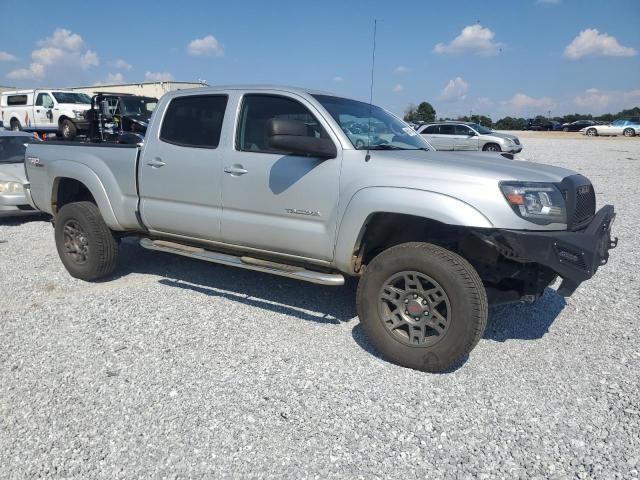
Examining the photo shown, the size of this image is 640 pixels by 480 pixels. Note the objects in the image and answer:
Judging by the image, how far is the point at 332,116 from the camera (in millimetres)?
3971

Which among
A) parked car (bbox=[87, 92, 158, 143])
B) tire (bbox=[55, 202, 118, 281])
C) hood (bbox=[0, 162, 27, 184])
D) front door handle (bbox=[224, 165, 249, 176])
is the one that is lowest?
tire (bbox=[55, 202, 118, 281])

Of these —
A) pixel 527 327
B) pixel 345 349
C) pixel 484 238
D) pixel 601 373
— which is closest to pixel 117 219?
pixel 345 349

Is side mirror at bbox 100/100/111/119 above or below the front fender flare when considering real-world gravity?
above

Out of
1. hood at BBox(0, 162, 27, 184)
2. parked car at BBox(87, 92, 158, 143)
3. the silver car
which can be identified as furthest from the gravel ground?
the silver car

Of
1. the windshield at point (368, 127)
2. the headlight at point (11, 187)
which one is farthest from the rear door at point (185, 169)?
the headlight at point (11, 187)

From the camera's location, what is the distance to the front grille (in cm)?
347

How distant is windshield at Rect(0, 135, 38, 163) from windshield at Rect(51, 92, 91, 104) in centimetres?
1180

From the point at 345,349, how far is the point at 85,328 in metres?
2.14

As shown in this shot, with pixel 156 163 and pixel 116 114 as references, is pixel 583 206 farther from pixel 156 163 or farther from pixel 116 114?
pixel 116 114

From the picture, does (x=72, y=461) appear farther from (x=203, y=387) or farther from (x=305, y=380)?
(x=305, y=380)

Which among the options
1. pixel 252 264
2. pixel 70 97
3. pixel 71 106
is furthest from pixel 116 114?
pixel 252 264

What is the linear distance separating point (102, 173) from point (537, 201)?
3.96 metres

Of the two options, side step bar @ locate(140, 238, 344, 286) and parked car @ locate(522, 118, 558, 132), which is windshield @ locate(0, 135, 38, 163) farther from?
parked car @ locate(522, 118, 558, 132)

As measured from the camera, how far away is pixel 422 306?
11.4ft
